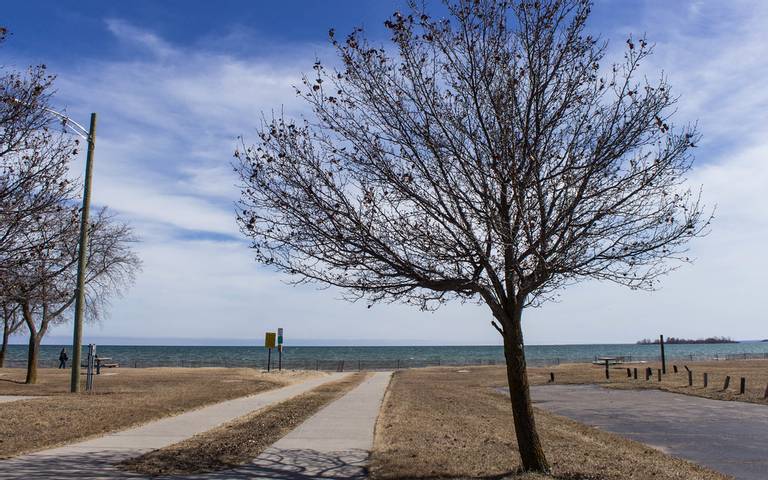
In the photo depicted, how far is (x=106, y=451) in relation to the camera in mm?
9867

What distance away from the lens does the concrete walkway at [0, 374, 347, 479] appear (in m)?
→ 8.09

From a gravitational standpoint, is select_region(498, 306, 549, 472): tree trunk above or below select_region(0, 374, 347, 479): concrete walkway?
above

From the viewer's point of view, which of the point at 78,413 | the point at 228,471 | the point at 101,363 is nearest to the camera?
the point at 228,471

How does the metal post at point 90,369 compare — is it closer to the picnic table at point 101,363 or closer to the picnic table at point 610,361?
the picnic table at point 101,363

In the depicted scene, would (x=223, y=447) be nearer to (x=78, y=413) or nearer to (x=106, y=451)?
(x=106, y=451)

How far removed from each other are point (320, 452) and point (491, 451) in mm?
2756

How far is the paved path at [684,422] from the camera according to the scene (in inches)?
451

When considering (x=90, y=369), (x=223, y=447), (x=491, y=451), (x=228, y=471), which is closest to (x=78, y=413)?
(x=223, y=447)

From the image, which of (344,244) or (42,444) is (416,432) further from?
(42,444)

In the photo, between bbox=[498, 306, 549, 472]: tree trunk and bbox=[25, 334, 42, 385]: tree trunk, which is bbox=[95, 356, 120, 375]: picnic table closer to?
bbox=[25, 334, 42, 385]: tree trunk

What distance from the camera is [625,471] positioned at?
30.5 feet

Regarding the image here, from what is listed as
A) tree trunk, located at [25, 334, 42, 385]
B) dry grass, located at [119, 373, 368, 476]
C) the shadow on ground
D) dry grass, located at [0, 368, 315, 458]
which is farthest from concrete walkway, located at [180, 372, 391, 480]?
tree trunk, located at [25, 334, 42, 385]

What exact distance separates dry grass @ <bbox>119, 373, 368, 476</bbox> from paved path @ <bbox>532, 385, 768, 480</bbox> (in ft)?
23.8

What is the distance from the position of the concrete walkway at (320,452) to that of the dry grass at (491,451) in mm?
318
